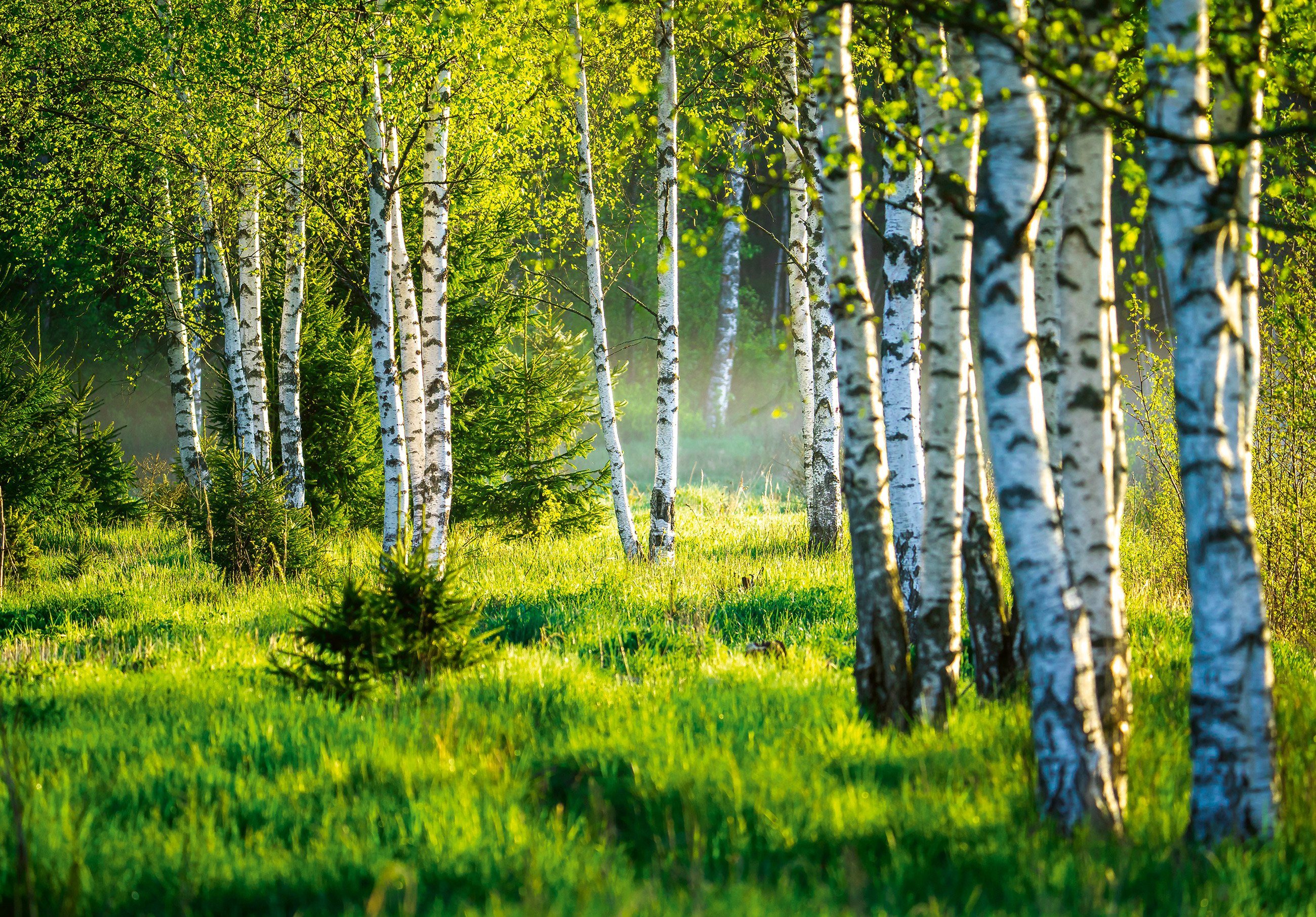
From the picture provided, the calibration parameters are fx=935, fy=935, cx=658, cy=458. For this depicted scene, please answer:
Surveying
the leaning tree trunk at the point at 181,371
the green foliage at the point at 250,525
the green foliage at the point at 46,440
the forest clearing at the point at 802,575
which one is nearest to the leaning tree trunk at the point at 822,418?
the forest clearing at the point at 802,575

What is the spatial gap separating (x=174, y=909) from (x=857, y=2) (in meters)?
4.08

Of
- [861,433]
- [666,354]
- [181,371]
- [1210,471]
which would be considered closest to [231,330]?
[181,371]

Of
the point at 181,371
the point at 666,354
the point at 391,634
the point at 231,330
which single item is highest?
the point at 231,330

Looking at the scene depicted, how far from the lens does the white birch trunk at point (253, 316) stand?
39.2 ft

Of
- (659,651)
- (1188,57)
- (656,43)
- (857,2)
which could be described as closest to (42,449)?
(656,43)

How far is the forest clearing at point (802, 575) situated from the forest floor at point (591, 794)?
3cm

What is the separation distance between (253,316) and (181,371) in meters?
4.84

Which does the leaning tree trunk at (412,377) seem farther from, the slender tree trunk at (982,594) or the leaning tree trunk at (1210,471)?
the leaning tree trunk at (1210,471)

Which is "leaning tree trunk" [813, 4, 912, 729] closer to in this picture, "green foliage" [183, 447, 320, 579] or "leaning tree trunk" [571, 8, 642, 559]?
"leaning tree trunk" [571, 8, 642, 559]

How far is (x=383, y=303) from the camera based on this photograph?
9188 mm

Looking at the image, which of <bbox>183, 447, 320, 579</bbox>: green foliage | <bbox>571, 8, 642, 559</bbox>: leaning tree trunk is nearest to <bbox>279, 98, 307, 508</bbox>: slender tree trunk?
<bbox>183, 447, 320, 579</bbox>: green foliage

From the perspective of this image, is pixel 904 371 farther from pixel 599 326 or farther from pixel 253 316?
pixel 253 316

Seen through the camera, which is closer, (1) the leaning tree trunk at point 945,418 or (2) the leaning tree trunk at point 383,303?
(1) the leaning tree trunk at point 945,418

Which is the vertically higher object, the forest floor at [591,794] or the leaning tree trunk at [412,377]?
the leaning tree trunk at [412,377]
